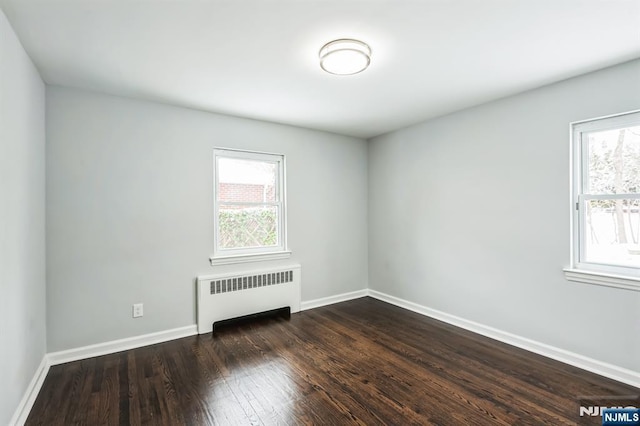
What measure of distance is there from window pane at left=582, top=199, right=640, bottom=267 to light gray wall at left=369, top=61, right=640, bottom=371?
18 centimetres

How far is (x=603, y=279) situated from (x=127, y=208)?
169 inches

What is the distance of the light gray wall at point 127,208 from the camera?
9.04ft

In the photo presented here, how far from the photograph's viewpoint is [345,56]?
2182 millimetres

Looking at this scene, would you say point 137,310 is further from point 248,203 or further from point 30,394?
point 248,203

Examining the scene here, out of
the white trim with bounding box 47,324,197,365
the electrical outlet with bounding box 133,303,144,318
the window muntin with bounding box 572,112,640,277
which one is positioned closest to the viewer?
the window muntin with bounding box 572,112,640,277

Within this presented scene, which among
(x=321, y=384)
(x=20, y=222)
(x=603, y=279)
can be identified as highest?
(x=20, y=222)

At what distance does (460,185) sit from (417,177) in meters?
0.63

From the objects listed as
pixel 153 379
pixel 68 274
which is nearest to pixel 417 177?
pixel 153 379

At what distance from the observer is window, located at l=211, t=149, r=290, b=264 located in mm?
3652

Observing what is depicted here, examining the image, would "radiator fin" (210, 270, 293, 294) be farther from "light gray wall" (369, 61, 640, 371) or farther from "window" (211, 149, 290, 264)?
"light gray wall" (369, 61, 640, 371)

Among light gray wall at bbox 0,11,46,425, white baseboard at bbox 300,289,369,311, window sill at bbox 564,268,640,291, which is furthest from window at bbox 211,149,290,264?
window sill at bbox 564,268,640,291

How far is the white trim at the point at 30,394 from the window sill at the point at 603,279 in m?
4.17

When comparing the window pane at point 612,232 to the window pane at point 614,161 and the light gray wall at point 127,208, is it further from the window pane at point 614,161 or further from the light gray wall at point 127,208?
the light gray wall at point 127,208

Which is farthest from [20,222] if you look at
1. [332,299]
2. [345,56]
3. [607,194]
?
[607,194]
